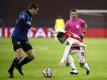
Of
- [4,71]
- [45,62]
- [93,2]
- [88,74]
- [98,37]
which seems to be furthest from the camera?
[93,2]

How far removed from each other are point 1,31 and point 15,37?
118 feet

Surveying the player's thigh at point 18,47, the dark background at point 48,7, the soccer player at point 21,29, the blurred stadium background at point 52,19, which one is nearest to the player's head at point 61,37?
the soccer player at point 21,29

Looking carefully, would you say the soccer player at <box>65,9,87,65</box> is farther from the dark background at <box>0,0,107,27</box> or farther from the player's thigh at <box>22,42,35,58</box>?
the dark background at <box>0,0,107,27</box>

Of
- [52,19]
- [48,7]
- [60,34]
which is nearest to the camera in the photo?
[60,34]

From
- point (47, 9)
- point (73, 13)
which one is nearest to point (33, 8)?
point (73, 13)

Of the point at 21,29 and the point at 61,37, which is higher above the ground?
the point at 21,29

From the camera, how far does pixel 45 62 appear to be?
81.8 ft

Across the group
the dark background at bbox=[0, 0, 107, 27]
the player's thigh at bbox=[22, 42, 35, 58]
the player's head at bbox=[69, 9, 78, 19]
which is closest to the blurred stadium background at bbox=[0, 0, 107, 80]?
the dark background at bbox=[0, 0, 107, 27]

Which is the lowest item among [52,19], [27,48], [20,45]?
[52,19]

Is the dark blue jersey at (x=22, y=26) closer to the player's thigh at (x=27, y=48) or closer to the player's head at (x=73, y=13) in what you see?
the player's thigh at (x=27, y=48)

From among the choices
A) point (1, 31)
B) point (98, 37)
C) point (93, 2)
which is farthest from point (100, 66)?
point (93, 2)

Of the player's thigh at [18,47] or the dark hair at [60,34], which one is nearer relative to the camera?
the dark hair at [60,34]

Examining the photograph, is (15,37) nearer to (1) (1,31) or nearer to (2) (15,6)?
(1) (1,31)

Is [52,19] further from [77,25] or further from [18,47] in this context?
[18,47]
